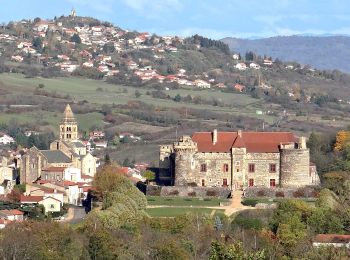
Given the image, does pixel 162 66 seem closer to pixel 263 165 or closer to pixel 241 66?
pixel 241 66

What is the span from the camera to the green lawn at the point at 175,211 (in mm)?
63781

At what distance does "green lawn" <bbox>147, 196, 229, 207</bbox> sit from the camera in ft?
223

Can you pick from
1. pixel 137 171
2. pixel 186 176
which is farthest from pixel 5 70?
pixel 186 176

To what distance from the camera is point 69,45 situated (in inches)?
7544

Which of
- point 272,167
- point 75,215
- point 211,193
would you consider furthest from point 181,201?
point 272,167

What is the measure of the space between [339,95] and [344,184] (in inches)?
3798

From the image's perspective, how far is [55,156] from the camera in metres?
79.1

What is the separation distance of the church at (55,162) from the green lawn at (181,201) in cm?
874

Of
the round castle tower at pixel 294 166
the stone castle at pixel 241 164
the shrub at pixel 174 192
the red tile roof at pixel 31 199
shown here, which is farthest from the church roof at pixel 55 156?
the round castle tower at pixel 294 166

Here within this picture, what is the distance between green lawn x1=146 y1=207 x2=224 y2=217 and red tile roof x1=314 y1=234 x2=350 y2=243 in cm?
948

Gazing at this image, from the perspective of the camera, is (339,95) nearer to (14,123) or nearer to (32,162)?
(14,123)

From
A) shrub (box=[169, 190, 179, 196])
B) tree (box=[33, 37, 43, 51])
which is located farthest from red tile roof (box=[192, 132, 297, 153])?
tree (box=[33, 37, 43, 51])

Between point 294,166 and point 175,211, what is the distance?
29.2ft

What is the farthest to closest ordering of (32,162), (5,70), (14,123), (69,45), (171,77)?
(69,45), (171,77), (5,70), (14,123), (32,162)
